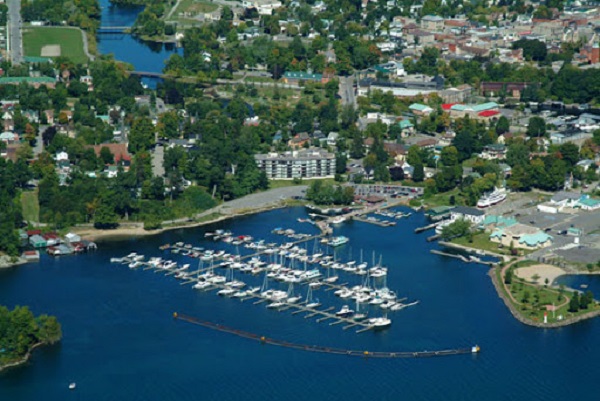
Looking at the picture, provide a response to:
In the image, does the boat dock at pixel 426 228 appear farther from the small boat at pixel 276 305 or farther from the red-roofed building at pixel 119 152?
the red-roofed building at pixel 119 152

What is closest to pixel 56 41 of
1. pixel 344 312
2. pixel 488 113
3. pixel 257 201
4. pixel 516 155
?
pixel 488 113

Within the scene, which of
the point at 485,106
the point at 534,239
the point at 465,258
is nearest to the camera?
the point at 465,258

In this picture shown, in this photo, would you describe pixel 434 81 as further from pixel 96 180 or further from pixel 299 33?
pixel 96 180

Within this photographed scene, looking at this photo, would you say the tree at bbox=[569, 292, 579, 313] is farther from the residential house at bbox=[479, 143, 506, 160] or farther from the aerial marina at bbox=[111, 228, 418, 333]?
the residential house at bbox=[479, 143, 506, 160]

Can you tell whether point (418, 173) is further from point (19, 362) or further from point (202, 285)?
point (19, 362)

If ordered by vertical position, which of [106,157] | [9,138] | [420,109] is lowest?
[106,157]

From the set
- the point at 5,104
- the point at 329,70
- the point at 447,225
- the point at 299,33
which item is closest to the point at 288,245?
the point at 447,225
